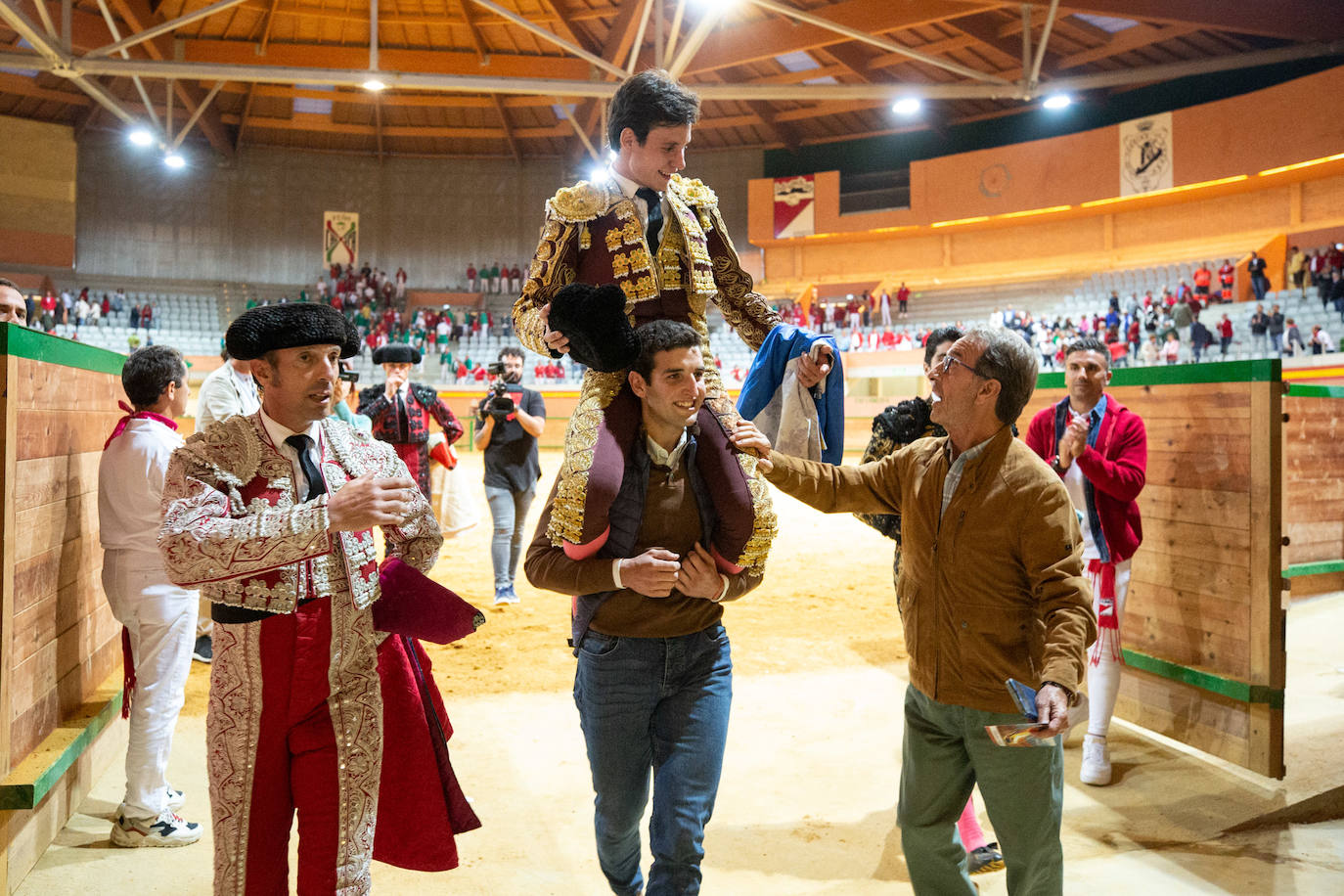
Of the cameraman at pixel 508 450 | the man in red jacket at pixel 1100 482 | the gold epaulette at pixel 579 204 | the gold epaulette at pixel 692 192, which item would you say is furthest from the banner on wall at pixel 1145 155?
the gold epaulette at pixel 579 204

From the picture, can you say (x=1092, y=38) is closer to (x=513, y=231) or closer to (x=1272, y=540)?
(x=513, y=231)

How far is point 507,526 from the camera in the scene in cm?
685

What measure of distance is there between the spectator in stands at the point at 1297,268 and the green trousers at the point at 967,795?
2061cm

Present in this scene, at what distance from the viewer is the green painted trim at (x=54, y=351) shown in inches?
110

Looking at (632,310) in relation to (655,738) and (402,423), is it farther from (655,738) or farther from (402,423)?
(402,423)

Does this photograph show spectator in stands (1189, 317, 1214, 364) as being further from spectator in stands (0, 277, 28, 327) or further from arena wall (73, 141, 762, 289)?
spectator in stands (0, 277, 28, 327)

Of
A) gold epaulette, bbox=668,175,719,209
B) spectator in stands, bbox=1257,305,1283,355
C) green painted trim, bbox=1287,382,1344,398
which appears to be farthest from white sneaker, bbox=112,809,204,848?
spectator in stands, bbox=1257,305,1283,355

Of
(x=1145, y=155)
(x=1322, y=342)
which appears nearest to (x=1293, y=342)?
(x=1322, y=342)

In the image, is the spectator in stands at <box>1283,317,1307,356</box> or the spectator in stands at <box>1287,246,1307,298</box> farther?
the spectator in stands at <box>1287,246,1307,298</box>

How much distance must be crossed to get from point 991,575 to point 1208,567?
2436 millimetres

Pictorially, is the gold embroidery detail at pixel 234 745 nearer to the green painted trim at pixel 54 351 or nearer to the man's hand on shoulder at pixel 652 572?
the man's hand on shoulder at pixel 652 572

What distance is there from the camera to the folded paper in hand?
2.19m

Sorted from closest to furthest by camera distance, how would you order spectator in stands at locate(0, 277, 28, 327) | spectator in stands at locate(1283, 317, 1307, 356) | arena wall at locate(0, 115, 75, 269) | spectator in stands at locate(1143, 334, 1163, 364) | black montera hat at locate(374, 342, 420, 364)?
spectator in stands at locate(0, 277, 28, 327), black montera hat at locate(374, 342, 420, 364), spectator in stands at locate(1283, 317, 1307, 356), spectator in stands at locate(1143, 334, 1163, 364), arena wall at locate(0, 115, 75, 269)

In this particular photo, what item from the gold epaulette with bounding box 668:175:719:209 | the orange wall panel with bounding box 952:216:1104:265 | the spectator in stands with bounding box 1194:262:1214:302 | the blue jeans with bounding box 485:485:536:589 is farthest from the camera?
the orange wall panel with bounding box 952:216:1104:265
